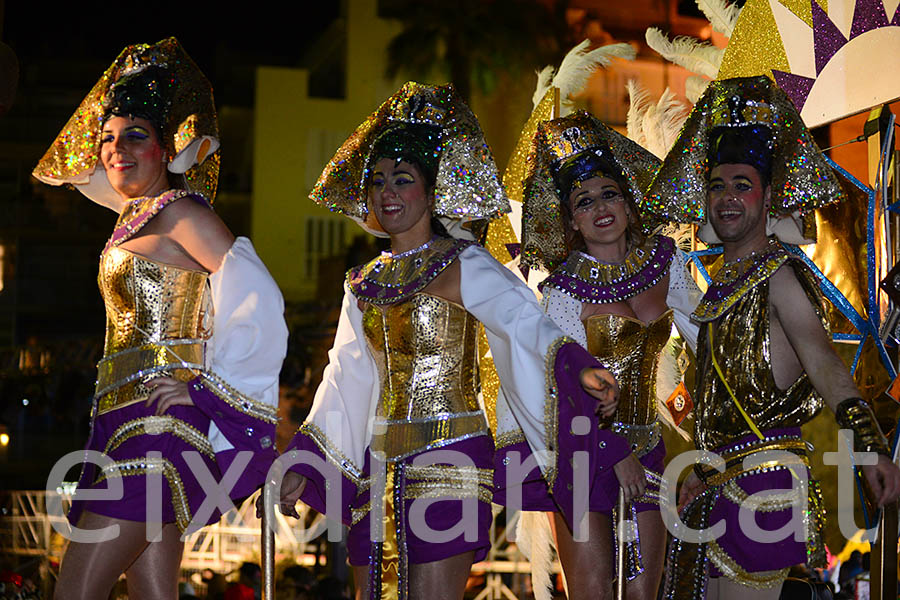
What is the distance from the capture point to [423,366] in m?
3.33

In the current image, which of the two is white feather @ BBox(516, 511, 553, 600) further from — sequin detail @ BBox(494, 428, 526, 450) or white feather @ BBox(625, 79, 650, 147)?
white feather @ BBox(625, 79, 650, 147)

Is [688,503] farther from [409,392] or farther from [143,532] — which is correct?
[143,532]

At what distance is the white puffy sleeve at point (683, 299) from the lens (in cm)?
379

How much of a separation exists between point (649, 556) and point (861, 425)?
3.31 feet

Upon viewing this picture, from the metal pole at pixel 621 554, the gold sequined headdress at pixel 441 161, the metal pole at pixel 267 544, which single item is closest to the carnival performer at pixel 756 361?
the metal pole at pixel 621 554

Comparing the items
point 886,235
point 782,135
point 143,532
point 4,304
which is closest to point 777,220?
point 782,135

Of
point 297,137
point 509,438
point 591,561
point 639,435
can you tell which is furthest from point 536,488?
point 297,137

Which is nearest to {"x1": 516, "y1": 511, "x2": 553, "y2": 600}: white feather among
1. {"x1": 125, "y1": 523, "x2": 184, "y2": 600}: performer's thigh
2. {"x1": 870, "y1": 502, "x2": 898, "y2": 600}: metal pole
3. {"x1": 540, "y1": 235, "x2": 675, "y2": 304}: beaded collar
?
{"x1": 540, "y1": 235, "x2": 675, "y2": 304}: beaded collar

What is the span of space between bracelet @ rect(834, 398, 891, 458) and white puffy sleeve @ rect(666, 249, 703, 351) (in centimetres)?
82

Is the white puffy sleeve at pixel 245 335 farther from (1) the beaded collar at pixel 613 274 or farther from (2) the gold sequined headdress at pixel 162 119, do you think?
(1) the beaded collar at pixel 613 274

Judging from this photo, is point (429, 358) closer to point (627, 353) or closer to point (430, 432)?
point (430, 432)

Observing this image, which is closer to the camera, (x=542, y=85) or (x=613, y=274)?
(x=613, y=274)

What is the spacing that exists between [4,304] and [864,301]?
60.3ft

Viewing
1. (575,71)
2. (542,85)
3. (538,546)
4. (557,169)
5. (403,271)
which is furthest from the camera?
(542,85)
